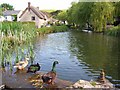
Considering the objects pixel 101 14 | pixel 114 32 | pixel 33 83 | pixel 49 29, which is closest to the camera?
pixel 33 83

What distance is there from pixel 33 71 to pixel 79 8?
111 ft

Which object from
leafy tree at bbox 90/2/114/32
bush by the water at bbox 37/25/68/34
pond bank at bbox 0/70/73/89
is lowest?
pond bank at bbox 0/70/73/89

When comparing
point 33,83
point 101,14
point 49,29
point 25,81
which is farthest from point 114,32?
point 33,83

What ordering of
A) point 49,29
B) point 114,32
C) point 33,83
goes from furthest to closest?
point 49,29, point 114,32, point 33,83

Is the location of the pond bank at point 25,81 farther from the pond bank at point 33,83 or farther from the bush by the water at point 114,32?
the bush by the water at point 114,32

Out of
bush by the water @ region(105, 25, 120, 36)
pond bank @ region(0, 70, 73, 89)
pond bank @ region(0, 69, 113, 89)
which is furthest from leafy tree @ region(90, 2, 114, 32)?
pond bank @ region(0, 69, 113, 89)

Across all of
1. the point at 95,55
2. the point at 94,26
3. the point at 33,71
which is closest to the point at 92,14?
the point at 94,26

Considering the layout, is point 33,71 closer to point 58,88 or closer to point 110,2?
point 58,88

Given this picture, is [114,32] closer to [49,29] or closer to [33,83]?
[49,29]

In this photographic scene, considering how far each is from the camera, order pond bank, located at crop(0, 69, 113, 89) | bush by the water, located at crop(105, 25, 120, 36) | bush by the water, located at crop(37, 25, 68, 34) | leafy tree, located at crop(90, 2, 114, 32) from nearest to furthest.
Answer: pond bank, located at crop(0, 69, 113, 89) → bush by the water, located at crop(105, 25, 120, 36) → leafy tree, located at crop(90, 2, 114, 32) → bush by the water, located at crop(37, 25, 68, 34)

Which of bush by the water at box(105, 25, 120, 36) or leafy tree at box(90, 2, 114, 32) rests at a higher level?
leafy tree at box(90, 2, 114, 32)

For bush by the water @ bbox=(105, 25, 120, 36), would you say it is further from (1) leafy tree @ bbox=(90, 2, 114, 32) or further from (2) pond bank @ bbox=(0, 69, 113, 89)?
(2) pond bank @ bbox=(0, 69, 113, 89)

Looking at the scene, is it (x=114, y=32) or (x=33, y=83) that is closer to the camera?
(x=33, y=83)

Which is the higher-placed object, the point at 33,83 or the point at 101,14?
the point at 101,14
